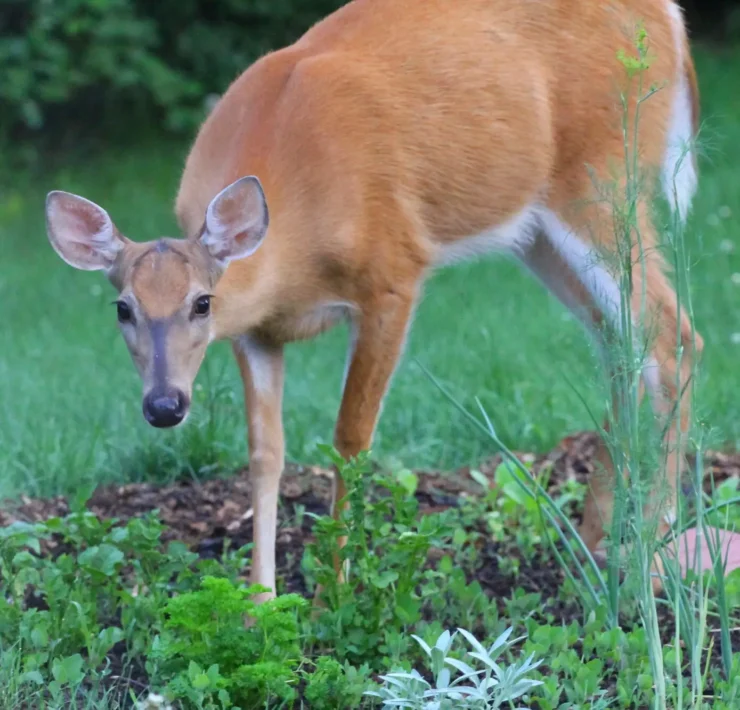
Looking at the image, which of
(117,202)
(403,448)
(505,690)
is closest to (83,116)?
(117,202)

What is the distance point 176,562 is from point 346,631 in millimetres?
542

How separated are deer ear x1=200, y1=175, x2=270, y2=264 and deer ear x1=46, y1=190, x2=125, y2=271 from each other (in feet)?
0.92

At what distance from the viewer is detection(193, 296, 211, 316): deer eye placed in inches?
168

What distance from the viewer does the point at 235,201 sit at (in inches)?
172

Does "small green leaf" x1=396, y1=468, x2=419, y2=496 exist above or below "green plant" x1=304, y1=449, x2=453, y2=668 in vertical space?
below

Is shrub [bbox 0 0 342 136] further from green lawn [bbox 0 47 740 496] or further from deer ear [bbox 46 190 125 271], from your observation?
deer ear [bbox 46 190 125 271]

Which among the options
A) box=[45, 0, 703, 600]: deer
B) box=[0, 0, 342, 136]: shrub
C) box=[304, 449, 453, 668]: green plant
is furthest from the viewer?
box=[0, 0, 342, 136]: shrub

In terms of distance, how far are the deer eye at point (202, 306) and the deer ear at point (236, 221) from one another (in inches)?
7.4

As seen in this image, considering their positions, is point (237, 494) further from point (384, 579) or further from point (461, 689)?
point (461, 689)

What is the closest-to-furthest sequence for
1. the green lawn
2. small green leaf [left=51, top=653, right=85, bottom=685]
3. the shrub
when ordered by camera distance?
small green leaf [left=51, top=653, right=85, bottom=685], the green lawn, the shrub

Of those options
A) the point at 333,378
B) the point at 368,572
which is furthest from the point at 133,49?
the point at 368,572

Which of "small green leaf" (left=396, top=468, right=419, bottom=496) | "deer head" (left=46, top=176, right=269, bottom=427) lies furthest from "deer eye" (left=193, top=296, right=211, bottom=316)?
"small green leaf" (left=396, top=468, right=419, bottom=496)

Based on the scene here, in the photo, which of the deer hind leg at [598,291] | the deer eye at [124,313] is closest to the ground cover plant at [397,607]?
the deer hind leg at [598,291]

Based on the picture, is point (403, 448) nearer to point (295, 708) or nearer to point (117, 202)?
point (295, 708)
